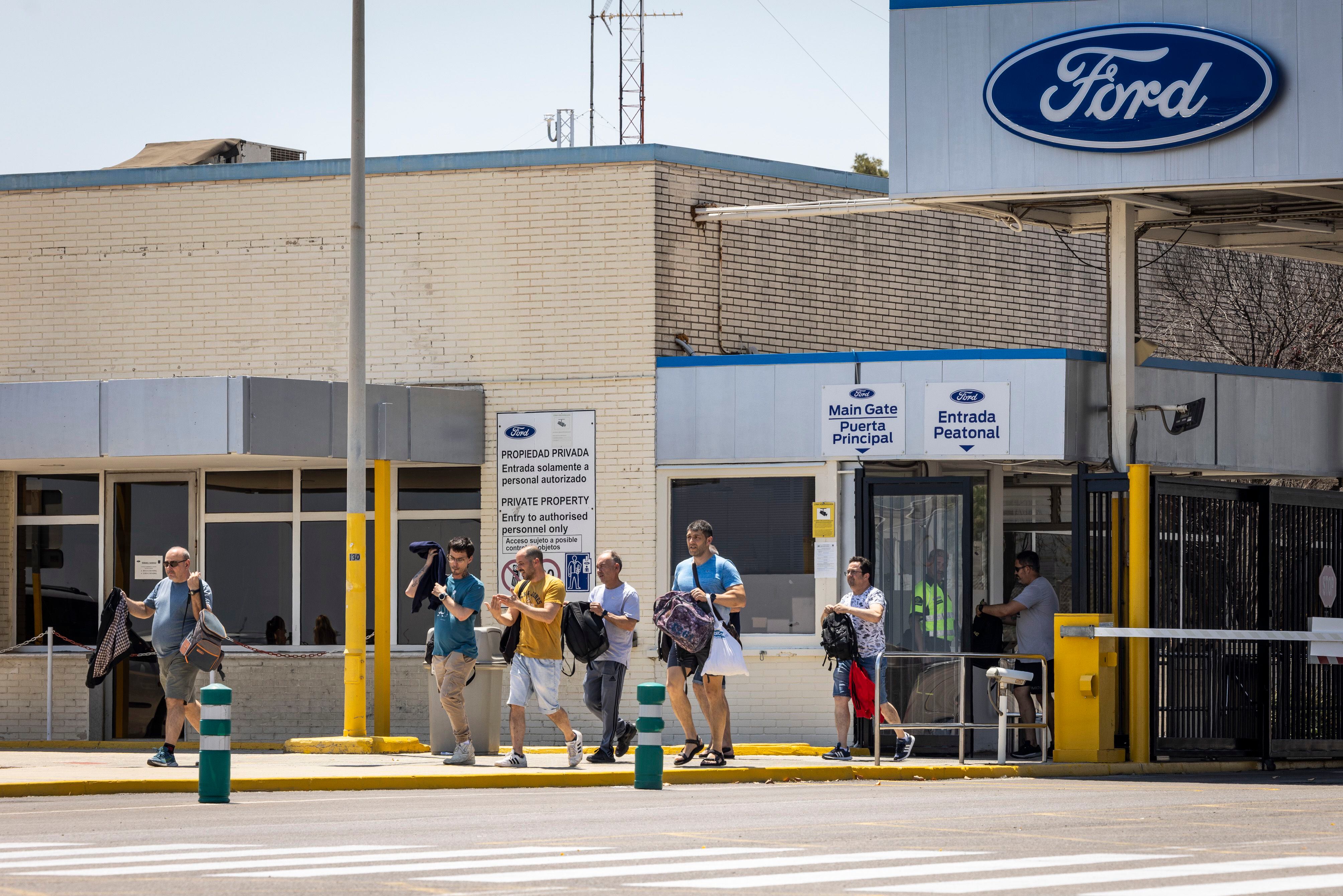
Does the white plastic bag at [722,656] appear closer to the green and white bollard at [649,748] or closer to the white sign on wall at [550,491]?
the green and white bollard at [649,748]

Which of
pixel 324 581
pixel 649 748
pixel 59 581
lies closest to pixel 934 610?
pixel 649 748

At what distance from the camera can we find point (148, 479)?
21844 millimetres

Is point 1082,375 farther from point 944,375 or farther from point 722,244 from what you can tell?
point 722,244

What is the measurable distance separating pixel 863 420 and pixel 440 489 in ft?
15.9

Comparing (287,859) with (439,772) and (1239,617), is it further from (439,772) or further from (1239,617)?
(1239,617)

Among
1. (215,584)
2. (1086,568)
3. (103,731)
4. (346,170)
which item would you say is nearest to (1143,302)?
(1086,568)

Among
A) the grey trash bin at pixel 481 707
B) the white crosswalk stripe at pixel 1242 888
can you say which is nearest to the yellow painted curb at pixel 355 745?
the grey trash bin at pixel 481 707

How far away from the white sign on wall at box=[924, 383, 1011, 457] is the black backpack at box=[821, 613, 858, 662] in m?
2.59

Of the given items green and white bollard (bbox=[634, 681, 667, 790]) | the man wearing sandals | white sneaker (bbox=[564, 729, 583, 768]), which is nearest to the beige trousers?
white sneaker (bbox=[564, 729, 583, 768])

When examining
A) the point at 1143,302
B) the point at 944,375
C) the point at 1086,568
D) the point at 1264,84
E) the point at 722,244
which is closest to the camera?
the point at 1264,84

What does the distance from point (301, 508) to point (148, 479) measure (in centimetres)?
191

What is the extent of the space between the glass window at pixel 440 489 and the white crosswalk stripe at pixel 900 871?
11791 millimetres

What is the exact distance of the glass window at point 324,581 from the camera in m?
21.1

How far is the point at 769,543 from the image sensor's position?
19.8 metres
